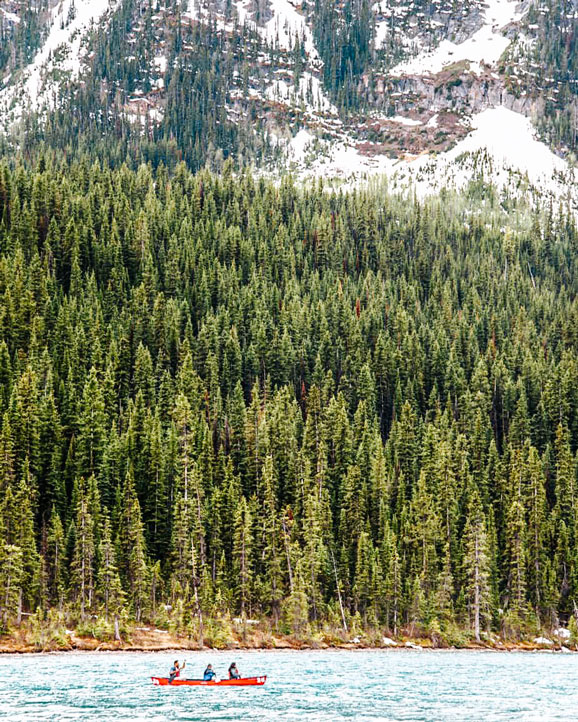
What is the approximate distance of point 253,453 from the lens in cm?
13200

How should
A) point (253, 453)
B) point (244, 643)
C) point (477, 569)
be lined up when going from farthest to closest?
point (253, 453) → point (477, 569) → point (244, 643)

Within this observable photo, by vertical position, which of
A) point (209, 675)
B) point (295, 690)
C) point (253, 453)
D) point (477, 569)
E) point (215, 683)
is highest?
point (295, 690)

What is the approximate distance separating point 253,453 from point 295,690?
6641 centimetres

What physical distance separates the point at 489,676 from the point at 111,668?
30.5m

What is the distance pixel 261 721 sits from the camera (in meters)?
53.8

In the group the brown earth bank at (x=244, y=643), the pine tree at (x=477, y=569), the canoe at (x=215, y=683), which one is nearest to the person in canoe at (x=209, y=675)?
the canoe at (x=215, y=683)

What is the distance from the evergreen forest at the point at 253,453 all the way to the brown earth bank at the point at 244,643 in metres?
1.52

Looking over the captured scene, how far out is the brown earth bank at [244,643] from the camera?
89.0 m

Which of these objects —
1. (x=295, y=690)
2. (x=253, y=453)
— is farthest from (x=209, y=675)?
(x=253, y=453)

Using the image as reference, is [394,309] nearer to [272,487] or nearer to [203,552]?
[272,487]

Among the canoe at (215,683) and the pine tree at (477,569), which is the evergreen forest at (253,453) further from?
the canoe at (215,683)

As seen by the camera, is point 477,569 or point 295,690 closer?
point 295,690

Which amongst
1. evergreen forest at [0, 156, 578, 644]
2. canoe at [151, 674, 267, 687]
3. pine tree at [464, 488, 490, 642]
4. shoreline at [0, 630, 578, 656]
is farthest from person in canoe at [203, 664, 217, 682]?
pine tree at [464, 488, 490, 642]

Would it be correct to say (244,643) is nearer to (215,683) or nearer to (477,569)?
(477,569)
